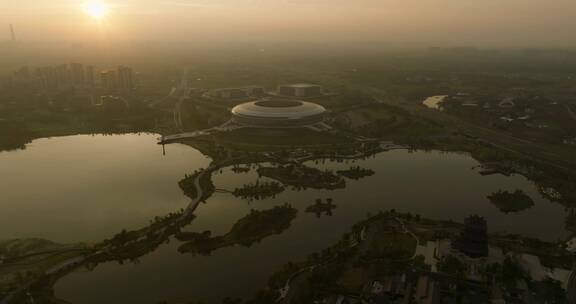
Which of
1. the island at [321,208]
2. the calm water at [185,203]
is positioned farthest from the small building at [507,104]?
the island at [321,208]

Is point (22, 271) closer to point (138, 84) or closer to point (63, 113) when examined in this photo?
point (63, 113)

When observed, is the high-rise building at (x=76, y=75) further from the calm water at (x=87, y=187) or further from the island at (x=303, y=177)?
the island at (x=303, y=177)

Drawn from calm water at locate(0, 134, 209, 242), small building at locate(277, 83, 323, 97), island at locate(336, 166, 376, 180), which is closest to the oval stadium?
calm water at locate(0, 134, 209, 242)

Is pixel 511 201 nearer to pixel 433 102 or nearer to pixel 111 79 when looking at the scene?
pixel 433 102

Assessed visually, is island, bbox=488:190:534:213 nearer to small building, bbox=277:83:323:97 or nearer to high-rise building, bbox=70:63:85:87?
small building, bbox=277:83:323:97

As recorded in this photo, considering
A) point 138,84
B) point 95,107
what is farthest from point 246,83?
point 95,107
